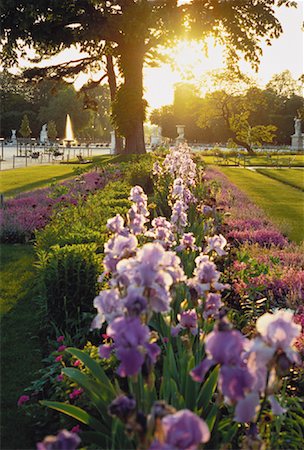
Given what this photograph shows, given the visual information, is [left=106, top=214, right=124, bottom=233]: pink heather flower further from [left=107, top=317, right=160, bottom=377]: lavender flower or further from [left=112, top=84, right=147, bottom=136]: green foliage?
[left=112, top=84, right=147, bottom=136]: green foliage

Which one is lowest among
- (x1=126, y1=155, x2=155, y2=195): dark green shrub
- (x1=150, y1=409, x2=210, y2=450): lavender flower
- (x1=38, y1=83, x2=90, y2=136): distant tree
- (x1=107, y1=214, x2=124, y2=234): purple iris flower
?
(x1=150, y1=409, x2=210, y2=450): lavender flower

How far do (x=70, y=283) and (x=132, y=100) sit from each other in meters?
22.6

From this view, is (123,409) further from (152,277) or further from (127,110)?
(127,110)

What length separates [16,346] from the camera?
197 inches

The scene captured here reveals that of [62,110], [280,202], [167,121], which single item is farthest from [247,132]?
[62,110]

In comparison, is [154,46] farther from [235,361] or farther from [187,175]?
[235,361]

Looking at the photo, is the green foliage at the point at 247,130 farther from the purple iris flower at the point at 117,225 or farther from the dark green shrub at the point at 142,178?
the purple iris flower at the point at 117,225

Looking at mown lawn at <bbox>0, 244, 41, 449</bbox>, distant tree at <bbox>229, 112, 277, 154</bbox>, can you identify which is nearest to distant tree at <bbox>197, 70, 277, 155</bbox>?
distant tree at <bbox>229, 112, 277, 154</bbox>

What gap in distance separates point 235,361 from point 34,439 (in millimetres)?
2187

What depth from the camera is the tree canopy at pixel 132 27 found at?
72.0ft

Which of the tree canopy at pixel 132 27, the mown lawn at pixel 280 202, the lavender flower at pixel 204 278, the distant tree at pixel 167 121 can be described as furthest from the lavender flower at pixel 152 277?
the distant tree at pixel 167 121

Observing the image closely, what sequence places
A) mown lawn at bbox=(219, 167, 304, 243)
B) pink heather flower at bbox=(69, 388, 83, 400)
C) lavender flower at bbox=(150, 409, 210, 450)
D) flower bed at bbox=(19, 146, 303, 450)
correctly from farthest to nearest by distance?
mown lawn at bbox=(219, 167, 304, 243)
pink heather flower at bbox=(69, 388, 83, 400)
flower bed at bbox=(19, 146, 303, 450)
lavender flower at bbox=(150, 409, 210, 450)

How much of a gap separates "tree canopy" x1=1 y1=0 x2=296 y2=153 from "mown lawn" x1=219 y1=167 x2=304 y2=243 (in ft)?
22.5

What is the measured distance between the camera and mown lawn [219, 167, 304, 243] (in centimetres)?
1087
